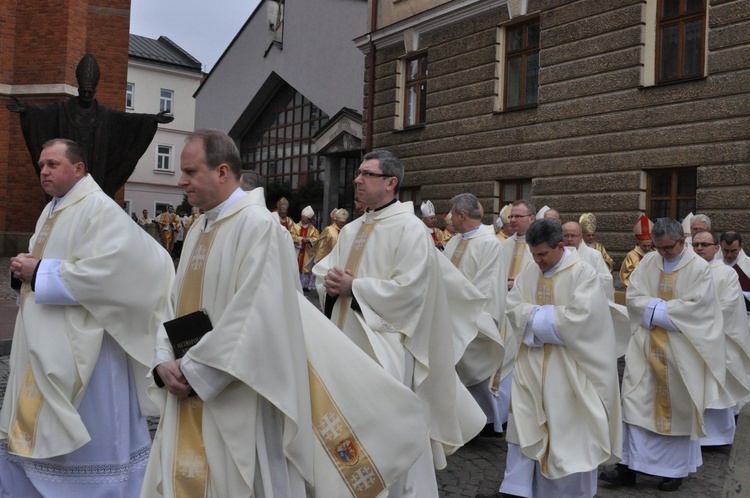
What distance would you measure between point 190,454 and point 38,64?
58.7 feet

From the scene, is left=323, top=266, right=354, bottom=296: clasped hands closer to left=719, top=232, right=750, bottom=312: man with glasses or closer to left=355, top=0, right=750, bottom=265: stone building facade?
left=719, top=232, right=750, bottom=312: man with glasses

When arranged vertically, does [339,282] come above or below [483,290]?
above

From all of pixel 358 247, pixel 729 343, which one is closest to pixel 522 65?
pixel 729 343

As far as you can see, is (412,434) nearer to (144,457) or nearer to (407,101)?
(144,457)

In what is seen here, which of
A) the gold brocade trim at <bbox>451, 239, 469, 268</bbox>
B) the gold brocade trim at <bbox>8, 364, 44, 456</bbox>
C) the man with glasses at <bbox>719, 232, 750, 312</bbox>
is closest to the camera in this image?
the gold brocade trim at <bbox>8, 364, 44, 456</bbox>

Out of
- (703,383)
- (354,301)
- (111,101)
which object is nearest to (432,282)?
(354,301)

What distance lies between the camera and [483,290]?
784 cm

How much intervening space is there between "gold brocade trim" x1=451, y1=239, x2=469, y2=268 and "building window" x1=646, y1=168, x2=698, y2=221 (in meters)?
7.43

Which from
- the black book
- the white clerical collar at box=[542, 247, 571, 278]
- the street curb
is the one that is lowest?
the street curb

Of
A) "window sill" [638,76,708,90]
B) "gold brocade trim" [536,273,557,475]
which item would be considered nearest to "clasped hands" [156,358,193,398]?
"gold brocade trim" [536,273,557,475]

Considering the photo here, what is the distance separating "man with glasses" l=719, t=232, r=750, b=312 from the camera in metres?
9.40

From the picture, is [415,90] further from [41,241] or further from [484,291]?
[41,241]

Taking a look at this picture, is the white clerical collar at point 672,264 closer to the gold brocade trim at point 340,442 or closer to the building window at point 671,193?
the gold brocade trim at point 340,442

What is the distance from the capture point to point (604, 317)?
5520mm
